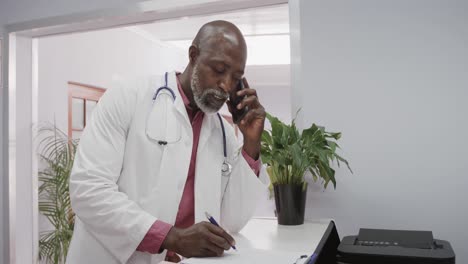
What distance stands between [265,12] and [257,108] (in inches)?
108

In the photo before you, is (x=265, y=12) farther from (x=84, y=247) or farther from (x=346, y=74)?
(x=84, y=247)

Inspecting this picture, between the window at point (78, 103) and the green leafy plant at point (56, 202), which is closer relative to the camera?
the green leafy plant at point (56, 202)

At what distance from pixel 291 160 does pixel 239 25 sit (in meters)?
3.17

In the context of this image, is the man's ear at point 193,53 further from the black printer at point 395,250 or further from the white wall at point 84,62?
the white wall at point 84,62

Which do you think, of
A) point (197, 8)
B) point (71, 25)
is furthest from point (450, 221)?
point (71, 25)

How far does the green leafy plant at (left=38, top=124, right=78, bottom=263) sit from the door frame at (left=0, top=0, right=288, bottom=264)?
16cm

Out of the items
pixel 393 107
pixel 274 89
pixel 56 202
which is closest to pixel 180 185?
pixel 393 107

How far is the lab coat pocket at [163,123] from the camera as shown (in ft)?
4.21

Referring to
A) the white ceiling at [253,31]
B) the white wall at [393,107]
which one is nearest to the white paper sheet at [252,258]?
the white wall at [393,107]

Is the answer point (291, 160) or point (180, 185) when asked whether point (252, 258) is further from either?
point (291, 160)

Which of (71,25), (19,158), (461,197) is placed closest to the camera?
(461,197)

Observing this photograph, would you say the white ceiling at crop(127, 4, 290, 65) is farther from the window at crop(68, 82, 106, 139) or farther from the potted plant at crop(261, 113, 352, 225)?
the potted plant at crop(261, 113, 352, 225)

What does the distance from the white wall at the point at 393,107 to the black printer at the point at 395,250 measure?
22.5 inches

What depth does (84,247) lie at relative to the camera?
1297 millimetres
